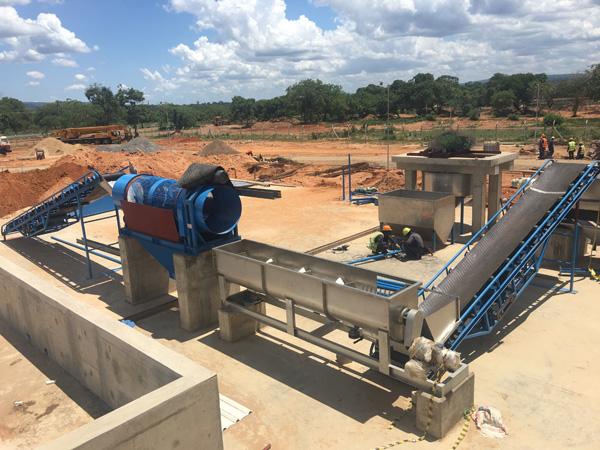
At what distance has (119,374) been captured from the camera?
6641mm

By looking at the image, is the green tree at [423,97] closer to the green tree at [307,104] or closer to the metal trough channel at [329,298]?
the green tree at [307,104]

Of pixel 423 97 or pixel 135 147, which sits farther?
pixel 423 97

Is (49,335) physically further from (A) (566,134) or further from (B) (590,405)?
(A) (566,134)

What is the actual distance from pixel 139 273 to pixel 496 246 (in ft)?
25.2

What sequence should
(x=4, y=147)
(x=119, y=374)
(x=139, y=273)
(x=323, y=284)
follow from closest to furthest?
(x=119, y=374) < (x=323, y=284) < (x=139, y=273) < (x=4, y=147)

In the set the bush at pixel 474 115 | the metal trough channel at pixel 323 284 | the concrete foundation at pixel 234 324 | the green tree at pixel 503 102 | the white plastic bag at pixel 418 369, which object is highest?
the green tree at pixel 503 102

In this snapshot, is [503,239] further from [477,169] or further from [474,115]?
[474,115]

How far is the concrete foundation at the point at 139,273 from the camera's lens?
36.5 feet

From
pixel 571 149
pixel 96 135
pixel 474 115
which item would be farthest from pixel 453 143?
pixel 474 115

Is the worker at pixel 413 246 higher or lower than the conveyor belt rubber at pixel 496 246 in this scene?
lower

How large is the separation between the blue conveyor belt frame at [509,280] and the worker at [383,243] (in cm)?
405

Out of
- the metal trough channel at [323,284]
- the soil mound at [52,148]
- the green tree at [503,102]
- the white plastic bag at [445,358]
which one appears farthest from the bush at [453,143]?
the green tree at [503,102]

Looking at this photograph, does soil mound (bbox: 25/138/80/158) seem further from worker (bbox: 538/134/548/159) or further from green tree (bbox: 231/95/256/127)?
green tree (bbox: 231/95/256/127)

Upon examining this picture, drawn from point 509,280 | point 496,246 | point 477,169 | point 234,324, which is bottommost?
point 234,324
